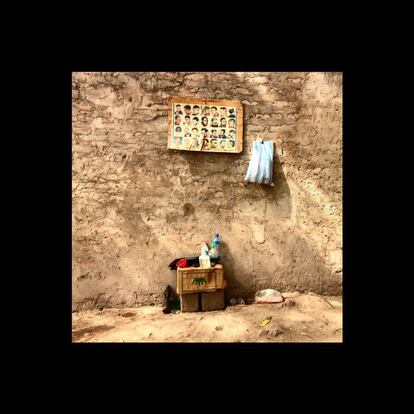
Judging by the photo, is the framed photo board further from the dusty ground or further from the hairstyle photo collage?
the dusty ground

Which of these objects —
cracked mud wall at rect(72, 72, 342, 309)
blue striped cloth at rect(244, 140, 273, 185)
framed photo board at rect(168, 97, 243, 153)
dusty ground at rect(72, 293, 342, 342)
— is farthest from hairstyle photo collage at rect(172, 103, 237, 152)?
dusty ground at rect(72, 293, 342, 342)

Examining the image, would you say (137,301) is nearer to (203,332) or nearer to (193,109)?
(203,332)

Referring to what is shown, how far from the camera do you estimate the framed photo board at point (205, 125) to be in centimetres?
332

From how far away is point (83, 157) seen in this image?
3283mm

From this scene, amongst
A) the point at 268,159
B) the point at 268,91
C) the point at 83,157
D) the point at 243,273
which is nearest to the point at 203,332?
the point at 243,273

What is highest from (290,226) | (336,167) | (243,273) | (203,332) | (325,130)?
(325,130)

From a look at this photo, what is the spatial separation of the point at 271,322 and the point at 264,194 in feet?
5.91

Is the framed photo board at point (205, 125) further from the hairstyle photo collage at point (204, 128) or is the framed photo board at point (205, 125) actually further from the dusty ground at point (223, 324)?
the dusty ground at point (223, 324)

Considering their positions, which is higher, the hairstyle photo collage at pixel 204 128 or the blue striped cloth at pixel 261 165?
the hairstyle photo collage at pixel 204 128

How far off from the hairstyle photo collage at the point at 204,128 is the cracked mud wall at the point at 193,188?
151mm

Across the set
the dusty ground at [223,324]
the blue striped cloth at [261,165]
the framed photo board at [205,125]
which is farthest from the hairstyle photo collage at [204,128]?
the dusty ground at [223,324]

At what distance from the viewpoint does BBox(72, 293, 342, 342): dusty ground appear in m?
2.57

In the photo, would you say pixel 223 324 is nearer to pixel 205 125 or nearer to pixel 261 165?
pixel 261 165

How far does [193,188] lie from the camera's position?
11.1 feet
